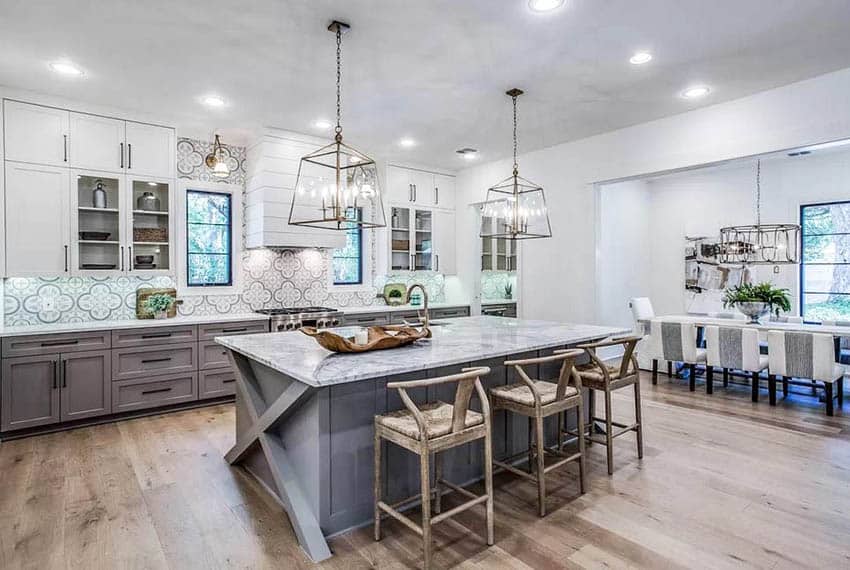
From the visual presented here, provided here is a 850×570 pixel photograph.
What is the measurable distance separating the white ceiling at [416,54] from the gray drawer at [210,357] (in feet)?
7.24

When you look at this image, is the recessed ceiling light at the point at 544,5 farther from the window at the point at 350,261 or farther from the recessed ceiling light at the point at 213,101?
the window at the point at 350,261

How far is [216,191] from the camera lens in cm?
538

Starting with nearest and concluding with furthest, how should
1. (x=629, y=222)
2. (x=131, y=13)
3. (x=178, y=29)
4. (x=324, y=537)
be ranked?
(x=324, y=537)
(x=131, y=13)
(x=178, y=29)
(x=629, y=222)

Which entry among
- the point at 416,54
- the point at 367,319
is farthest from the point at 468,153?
the point at 416,54

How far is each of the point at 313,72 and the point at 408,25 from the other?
1.01 metres

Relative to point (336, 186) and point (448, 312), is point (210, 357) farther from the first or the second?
point (448, 312)

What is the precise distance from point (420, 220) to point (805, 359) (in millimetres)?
4594

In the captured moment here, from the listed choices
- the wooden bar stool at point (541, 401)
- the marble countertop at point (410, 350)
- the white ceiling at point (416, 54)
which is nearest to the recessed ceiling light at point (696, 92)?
the white ceiling at point (416, 54)

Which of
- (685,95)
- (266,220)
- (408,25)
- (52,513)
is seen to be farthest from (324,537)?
(685,95)

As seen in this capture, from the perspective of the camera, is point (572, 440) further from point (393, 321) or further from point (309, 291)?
point (309, 291)

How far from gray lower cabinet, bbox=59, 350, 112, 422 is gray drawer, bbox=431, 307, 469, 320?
381 centimetres

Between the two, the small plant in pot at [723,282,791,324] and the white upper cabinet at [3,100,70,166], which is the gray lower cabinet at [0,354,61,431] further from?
the small plant in pot at [723,282,791,324]

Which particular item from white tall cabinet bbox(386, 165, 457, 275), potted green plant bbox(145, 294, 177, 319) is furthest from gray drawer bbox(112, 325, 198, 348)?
white tall cabinet bbox(386, 165, 457, 275)

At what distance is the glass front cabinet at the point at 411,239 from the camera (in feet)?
21.6
